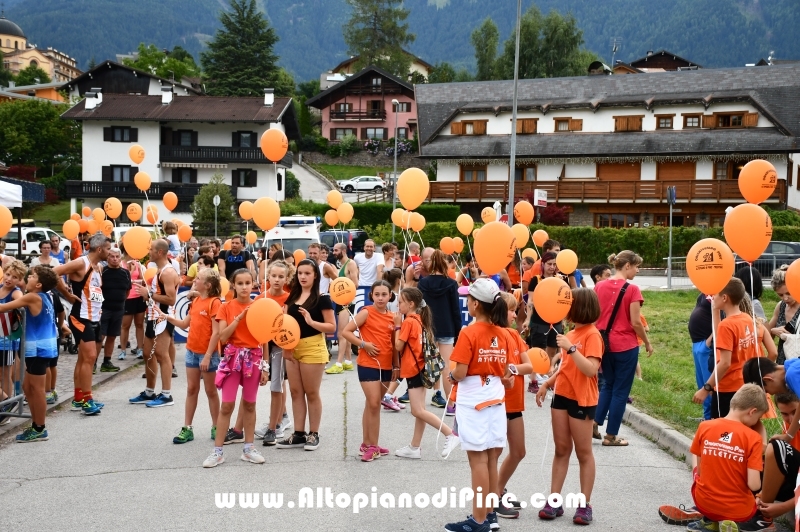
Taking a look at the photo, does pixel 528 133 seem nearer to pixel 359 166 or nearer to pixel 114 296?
pixel 359 166

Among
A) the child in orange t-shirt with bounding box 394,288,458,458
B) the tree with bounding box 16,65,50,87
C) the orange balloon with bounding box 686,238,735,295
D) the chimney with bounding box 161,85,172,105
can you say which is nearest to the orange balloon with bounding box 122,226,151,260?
the child in orange t-shirt with bounding box 394,288,458,458

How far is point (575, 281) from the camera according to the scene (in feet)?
36.8

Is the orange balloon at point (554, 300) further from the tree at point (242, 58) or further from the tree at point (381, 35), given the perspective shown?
the tree at point (381, 35)

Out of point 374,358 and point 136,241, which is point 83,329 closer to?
point 136,241

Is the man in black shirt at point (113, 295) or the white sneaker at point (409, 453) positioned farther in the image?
the man in black shirt at point (113, 295)

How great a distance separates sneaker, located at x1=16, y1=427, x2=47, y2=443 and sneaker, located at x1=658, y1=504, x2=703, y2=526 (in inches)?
233

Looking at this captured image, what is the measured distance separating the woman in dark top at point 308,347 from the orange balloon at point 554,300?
7.04ft

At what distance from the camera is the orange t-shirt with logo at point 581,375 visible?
5930 millimetres

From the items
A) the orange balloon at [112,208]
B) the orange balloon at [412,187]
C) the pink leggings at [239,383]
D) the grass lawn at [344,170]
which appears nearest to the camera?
→ the pink leggings at [239,383]

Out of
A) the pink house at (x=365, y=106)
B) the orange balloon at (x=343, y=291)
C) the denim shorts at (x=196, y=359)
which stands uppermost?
the pink house at (x=365, y=106)

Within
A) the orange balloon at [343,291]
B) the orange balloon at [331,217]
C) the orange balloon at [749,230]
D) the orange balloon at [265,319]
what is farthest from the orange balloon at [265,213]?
the orange balloon at [331,217]

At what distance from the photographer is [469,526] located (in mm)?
5590

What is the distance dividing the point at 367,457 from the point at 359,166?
63.3 meters

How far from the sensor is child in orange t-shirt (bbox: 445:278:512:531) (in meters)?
5.55
